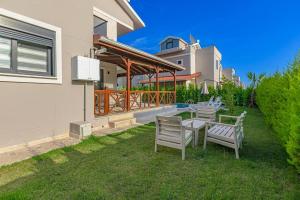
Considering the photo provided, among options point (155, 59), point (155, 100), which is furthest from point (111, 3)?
point (155, 100)

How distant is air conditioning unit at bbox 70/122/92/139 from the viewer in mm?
6113

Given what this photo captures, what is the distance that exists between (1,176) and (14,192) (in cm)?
91

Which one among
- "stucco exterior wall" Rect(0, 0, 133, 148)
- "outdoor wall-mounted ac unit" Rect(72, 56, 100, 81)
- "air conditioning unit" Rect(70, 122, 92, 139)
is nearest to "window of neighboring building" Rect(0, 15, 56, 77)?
"stucco exterior wall" Rect(0, 0, 133, 148)

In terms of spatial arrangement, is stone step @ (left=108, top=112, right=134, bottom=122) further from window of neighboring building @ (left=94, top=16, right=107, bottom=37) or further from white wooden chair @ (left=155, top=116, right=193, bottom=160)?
window of neighboring building @ (left=94, top=16, right=107, bottom=37)

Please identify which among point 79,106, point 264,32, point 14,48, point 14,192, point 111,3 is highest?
point 264,32

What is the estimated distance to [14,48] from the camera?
498cm

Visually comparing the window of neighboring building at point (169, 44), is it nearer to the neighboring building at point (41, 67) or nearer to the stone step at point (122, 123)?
the stone step at point (122, 123)

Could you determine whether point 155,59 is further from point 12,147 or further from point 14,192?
point 14,192

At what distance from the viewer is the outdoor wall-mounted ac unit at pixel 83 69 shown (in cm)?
631

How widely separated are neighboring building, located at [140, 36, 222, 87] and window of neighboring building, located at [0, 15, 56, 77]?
67.8ft

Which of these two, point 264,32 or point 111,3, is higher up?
point 264,32

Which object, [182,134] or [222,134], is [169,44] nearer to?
[222,134]

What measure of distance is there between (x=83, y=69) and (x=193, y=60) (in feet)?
76.8

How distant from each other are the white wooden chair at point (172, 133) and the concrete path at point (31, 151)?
287 centimetres
